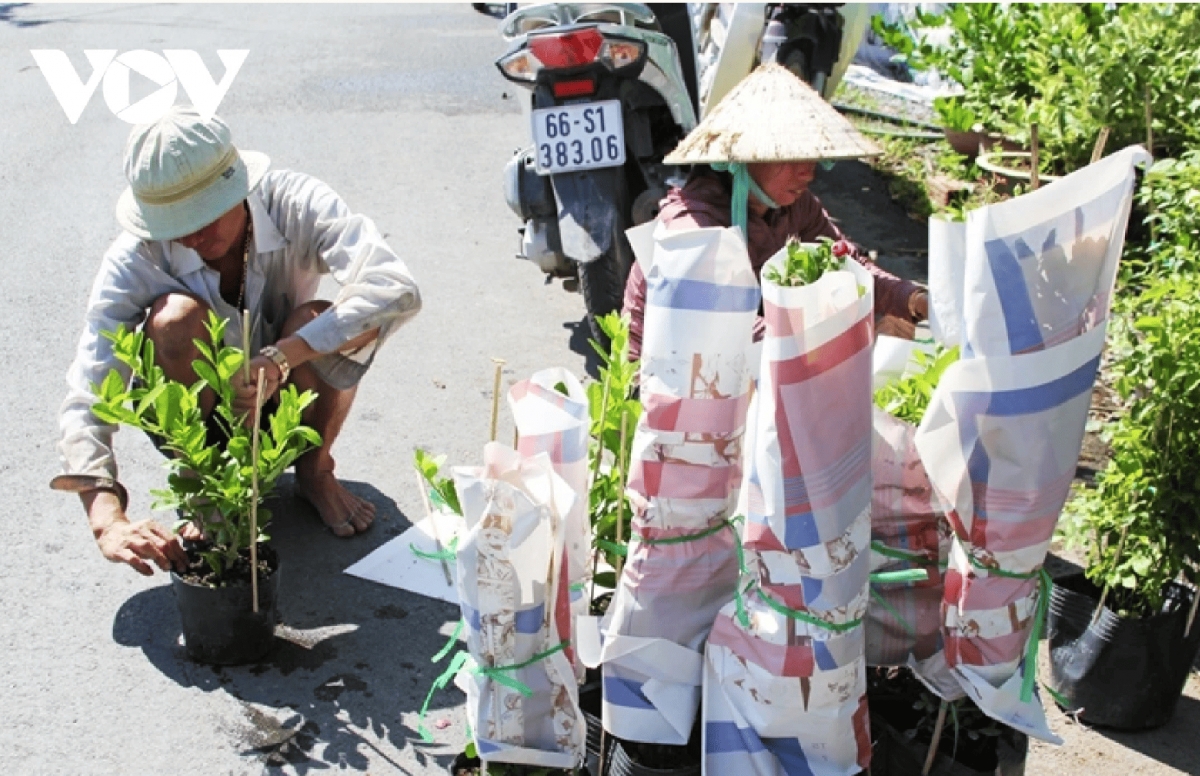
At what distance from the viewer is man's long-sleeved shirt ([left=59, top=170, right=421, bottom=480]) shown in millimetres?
3377

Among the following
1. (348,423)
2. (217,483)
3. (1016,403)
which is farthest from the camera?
(348,423)

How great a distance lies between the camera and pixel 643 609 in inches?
98.1

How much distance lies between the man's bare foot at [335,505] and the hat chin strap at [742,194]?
147 cm

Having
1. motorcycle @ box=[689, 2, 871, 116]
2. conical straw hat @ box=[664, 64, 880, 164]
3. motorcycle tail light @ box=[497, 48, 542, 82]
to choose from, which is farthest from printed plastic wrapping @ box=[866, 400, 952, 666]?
motorcycle @ box=[689, 2, 871, 116]

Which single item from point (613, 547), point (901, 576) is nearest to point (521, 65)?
point (613, 547)

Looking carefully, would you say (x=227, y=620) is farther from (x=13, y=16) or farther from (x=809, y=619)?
(x=13, y=16)

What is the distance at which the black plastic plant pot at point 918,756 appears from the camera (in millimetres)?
2572

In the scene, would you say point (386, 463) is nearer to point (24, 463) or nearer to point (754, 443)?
point (24, 463)

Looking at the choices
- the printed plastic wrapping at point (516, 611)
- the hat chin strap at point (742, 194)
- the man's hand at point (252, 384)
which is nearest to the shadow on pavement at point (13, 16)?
the man's hand at point (252, 384)

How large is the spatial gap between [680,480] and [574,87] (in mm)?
2652

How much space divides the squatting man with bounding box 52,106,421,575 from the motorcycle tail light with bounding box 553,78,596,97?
1.27m

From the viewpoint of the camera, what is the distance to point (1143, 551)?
3084mm

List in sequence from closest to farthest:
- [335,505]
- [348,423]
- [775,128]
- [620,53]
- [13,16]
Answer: [775,128] → [335,505] → [348,423] → [620,53] → [13,16]

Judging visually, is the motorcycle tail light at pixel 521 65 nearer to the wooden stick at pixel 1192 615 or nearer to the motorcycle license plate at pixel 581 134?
the motorcycle license plate at pixel 581 134
